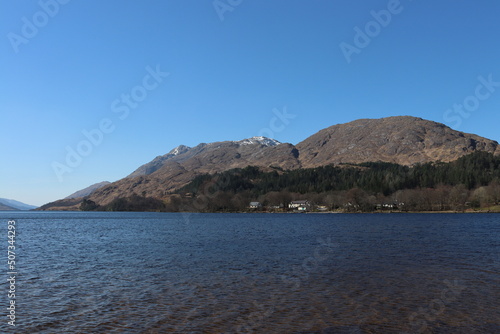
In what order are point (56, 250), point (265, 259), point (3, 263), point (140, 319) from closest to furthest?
point (140, 319) → point (3, 263) → point (265, 259) → point (56, 250)

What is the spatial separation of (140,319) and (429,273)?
92.9 feet

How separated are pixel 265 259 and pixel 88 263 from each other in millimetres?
21433

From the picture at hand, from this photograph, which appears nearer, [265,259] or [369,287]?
[369,287]

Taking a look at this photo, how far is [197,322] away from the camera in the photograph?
21.5 meters

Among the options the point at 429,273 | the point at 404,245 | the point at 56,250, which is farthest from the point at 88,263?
the point at 404,245

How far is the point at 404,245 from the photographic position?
6100cm

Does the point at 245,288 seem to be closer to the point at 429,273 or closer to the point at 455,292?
the point at 455,292

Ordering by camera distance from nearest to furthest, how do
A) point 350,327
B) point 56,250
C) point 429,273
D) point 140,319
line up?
point 350,327 → point 140,319 → point 429,273 → point 56,250

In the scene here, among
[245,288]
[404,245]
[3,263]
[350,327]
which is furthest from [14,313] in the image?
[404,245]

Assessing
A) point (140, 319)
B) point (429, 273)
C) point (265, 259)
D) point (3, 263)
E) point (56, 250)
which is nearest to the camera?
point (140, 319)

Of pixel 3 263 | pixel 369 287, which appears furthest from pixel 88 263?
pixel 369 287

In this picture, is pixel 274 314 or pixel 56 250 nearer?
pixel 274 314

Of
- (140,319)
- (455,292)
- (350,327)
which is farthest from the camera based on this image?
(455,292)

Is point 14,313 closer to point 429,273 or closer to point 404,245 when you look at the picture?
point 429,273
